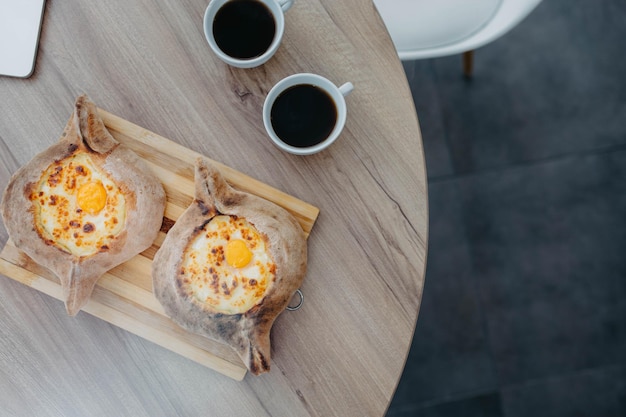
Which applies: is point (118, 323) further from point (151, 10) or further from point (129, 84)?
point (151, 10)

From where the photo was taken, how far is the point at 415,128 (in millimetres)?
1006

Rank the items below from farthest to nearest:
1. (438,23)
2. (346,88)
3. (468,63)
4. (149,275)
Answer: (468,63) → (438,23) → (149,275) → (346,88)

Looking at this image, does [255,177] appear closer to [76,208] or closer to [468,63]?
[76,208]

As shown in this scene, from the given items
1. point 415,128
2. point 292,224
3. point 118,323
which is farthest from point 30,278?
point 415,128

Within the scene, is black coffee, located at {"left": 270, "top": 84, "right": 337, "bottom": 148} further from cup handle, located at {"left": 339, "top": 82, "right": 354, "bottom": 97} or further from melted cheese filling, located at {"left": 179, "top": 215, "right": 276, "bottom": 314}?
melted cheese filling, located at {"left": 179, "top": 215, "right": 276, "bottom": 314}

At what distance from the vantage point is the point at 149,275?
1.04 meters

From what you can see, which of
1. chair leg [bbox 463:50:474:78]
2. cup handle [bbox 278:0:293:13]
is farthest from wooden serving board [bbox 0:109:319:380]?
chair leg [bbox 463:50:474:78]

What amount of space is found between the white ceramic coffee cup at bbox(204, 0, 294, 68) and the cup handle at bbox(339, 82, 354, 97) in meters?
0.14

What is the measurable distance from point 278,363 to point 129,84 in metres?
0.62

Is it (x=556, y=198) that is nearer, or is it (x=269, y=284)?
(x=269, y=284)

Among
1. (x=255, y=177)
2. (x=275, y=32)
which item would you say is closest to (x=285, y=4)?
(x=275, y=32)

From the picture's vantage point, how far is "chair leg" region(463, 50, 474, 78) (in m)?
1.56

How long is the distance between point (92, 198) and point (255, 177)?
30cm

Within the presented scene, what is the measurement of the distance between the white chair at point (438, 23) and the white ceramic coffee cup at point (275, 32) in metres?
0.35
